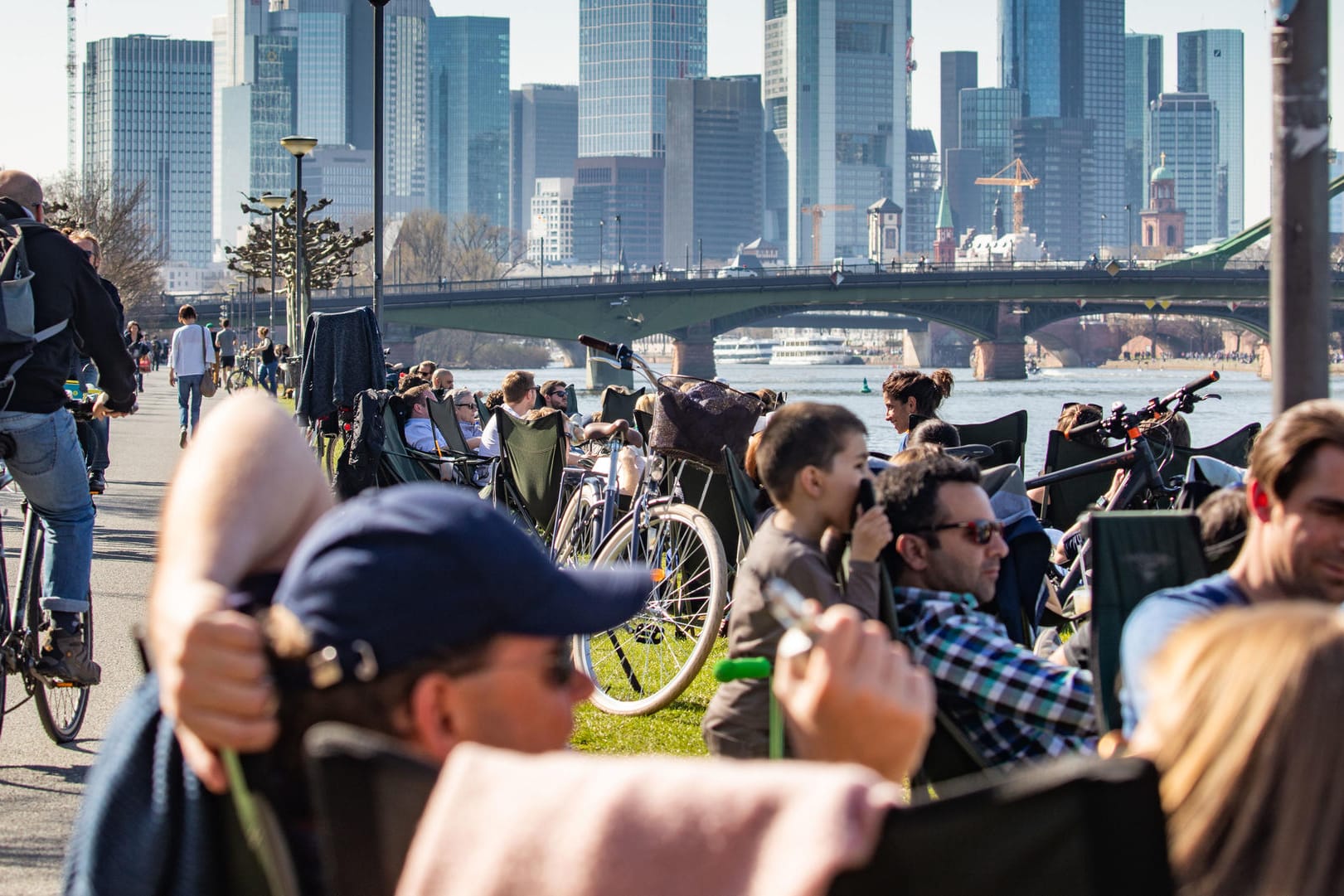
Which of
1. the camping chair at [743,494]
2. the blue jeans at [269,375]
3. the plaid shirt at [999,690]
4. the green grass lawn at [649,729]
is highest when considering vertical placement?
the blue jeans at [269,375]

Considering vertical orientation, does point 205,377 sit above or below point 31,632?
above

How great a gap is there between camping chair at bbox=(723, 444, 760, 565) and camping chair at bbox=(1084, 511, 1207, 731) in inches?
112

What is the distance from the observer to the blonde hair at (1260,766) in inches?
57.7

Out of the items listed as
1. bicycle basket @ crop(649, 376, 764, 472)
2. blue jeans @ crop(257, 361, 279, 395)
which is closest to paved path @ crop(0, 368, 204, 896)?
bicycle basket @ crop(649, 376, 764, 472)

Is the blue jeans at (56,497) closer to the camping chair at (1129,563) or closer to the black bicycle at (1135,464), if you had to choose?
the camping chair at (1129,563)

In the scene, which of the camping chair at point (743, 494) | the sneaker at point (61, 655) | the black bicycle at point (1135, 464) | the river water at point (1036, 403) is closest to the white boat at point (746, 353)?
the river water at point (1036, 403)

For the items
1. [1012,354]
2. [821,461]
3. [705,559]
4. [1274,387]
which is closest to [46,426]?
[705,559]

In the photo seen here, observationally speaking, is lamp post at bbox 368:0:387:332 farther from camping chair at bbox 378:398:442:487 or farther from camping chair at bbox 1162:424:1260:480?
camping chair at bbox 1162:424:1260:480

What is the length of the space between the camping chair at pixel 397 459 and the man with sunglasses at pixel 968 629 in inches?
261

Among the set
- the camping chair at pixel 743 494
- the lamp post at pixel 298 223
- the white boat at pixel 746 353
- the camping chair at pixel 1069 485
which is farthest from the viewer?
the white boat at pixel 746 353

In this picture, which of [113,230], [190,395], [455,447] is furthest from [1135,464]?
[113,230]

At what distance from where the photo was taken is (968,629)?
379 centimetres

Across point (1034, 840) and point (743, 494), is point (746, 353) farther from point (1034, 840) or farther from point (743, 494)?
point (1034, 840)

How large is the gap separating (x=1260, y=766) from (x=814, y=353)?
176 m
